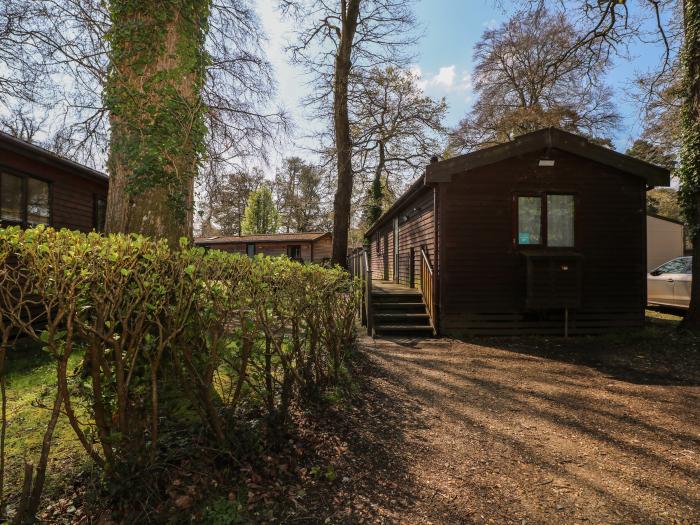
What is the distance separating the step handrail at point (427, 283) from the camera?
8625 mm

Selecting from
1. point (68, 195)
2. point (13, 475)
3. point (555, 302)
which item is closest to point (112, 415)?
point (13, 475)

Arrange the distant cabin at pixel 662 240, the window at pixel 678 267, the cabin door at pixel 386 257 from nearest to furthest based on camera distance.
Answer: the window at pixel 678 267 < the cabin door at pixel 386 257 < the distant cabin at pixel 662 240

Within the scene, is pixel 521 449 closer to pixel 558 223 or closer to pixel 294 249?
pixel 558 223

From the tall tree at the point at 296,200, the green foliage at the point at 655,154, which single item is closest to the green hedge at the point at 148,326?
the green foliage at the point at 655,154

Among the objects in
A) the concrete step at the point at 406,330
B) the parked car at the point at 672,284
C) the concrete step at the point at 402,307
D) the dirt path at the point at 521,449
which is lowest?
the dirt path at the point at 521,449

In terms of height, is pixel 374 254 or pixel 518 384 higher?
pixel 374 254

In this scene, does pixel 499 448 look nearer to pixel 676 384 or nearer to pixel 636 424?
pixel 636 424

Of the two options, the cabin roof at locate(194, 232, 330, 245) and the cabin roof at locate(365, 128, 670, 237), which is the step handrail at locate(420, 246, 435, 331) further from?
the cabin roof at locate(194, 232, 330, 245)

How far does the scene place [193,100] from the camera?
4617 millimetres

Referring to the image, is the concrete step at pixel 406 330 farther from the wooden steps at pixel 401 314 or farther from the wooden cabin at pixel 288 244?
the wooden cabin at pixel 288 244

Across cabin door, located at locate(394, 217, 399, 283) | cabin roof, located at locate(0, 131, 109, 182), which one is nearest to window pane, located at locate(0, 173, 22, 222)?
cabin roof, located at locate(0, 131, 109, 182)

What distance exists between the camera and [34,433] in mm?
3287

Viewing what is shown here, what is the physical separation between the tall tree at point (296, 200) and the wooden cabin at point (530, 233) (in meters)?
30.0

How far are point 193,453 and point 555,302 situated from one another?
24.6 feet
